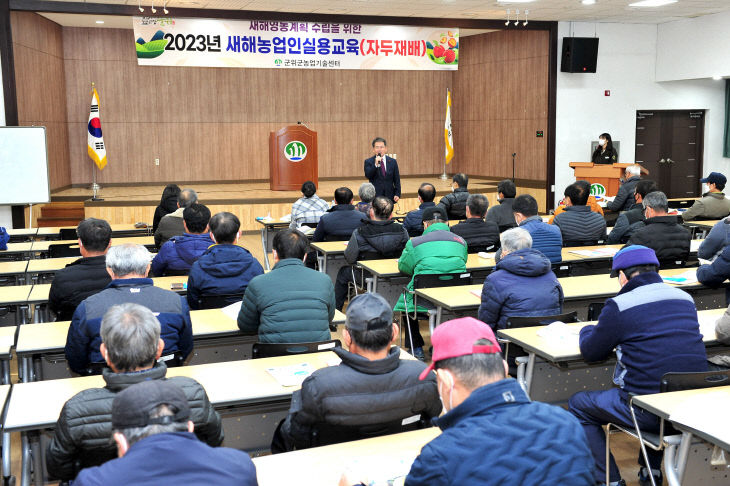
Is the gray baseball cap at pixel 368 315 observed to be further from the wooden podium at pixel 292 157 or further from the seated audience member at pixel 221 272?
the wooden podium at pixel 292 157

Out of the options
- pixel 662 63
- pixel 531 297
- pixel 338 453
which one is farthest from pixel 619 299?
pixel 662 63

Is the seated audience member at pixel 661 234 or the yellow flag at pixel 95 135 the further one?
the yellow flag at pixel 95 135

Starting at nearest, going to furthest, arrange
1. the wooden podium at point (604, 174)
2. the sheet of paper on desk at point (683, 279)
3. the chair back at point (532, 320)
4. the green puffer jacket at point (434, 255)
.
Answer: the chair back at point (532, 320)
the sheet of paper on desk at point (683, 279)
the green puffer jacket at point (434, 255)
the wooden podium at point (604, 174)

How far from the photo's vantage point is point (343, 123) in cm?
1603

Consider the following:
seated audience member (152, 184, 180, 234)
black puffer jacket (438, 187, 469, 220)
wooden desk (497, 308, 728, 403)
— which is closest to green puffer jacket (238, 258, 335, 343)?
wooden desk (497, 308, 728, 403)

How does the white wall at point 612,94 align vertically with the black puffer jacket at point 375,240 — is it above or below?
above

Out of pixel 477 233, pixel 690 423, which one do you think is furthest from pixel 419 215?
pixel 690 423

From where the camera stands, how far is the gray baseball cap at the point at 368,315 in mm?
2684

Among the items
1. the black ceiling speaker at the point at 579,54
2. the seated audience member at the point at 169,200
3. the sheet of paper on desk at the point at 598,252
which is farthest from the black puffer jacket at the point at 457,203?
the black ceiling speaker at the point at 579,54

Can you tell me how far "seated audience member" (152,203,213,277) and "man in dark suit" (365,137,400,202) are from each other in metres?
4.27

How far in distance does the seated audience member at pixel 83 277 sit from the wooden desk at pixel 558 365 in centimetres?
243

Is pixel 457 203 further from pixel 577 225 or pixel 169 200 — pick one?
pixel 169 200

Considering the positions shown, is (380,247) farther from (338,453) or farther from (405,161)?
(405,161)

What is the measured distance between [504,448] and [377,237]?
4.64 m
